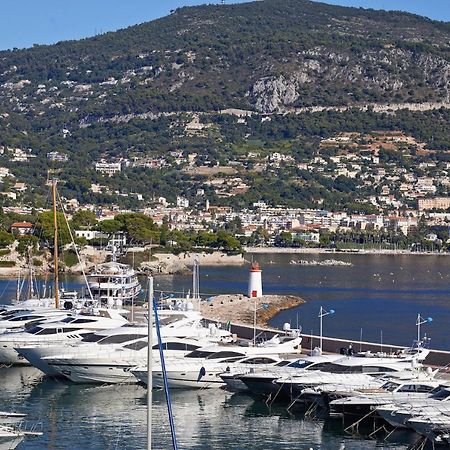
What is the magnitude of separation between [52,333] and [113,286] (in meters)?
9.64

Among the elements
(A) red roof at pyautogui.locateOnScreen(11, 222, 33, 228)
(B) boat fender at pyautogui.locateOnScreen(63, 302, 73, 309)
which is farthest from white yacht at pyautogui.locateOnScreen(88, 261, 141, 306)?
(A) red roof at pyautogui.locateOnScreen(11, 222, 33, 228)

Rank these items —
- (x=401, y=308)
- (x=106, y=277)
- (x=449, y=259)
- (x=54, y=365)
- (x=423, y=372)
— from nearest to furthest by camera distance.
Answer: (x=423, y=372)
(x=54, y=365)
(x=106, y=277)
(x=401, y=308)
(x=449, y=259)

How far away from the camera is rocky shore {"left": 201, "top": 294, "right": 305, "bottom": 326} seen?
152 feet

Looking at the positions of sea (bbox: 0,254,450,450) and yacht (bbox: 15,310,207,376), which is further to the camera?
yacht (bbox: 15,310,207,376)

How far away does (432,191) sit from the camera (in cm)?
19038

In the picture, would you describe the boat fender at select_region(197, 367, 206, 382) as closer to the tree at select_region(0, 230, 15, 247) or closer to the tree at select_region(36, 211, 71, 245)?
the tree at select_region(36, 211, 71, 245)

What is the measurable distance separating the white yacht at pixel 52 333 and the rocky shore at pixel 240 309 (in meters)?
8.25

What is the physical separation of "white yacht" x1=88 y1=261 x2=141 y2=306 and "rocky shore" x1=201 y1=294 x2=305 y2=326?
263cm

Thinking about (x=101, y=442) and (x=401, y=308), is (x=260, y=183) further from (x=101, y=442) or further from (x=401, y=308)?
(x=101, y=442)

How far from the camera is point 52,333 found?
111 ft

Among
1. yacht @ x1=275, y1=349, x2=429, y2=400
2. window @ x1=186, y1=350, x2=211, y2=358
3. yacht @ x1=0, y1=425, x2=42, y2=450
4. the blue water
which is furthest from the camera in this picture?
the blue water

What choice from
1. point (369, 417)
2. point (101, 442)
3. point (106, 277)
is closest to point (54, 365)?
point (101, 442)

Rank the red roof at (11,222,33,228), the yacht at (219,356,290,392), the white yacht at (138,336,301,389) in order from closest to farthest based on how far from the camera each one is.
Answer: the yacht at (219,356,290,392)
the white yacht at (138,336,301,389)
the red roof at (11,222,33,228)

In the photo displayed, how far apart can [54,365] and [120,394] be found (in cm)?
205
